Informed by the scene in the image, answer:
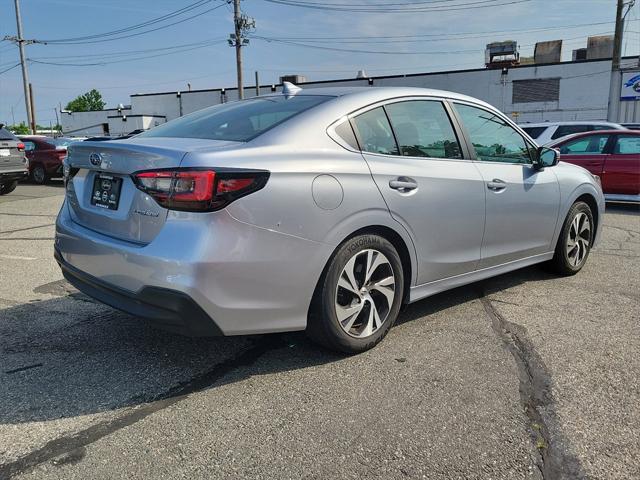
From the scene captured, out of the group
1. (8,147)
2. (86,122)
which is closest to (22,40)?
(8,147)

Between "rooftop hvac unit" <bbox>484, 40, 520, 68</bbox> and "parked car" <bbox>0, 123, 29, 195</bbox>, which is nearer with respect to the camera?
"parked car" <bbox>0, 123, 29, 195</bbox>

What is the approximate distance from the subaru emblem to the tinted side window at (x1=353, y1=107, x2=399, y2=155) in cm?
154

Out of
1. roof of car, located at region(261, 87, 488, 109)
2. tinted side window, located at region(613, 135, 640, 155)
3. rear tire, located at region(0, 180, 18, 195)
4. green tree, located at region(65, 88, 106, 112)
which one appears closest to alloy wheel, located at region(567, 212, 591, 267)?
roof of car, located at region(261, 87, 488, 109)

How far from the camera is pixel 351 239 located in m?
3.30

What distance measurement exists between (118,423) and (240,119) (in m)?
1.98

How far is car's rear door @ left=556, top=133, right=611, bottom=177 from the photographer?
1072 cm

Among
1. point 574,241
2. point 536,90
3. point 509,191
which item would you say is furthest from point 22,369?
point 536,90

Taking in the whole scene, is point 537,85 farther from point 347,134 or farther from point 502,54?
point 347,134

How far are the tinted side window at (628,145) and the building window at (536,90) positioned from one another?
30180 mm

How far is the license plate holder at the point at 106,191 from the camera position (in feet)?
10.3

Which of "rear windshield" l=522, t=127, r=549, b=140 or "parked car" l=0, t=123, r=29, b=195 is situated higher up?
"rear windshield" l=522, t=127, r=549, b=140

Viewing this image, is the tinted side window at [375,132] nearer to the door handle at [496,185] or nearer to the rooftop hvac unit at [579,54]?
the door handle at [496,185]

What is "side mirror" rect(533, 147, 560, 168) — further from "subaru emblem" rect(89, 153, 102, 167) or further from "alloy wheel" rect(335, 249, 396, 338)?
"subaru emblem" rect(89, 153, 102, 167)

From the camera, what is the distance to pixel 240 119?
3.65 meters
